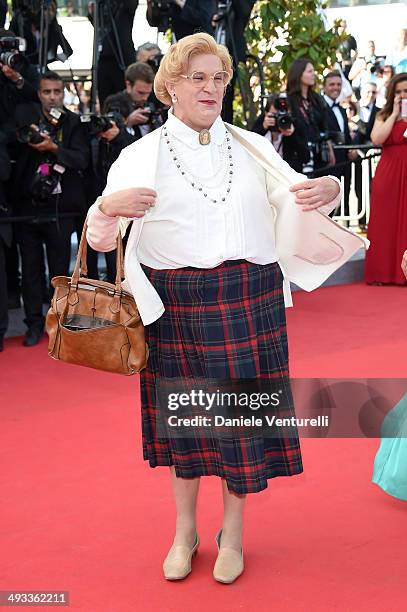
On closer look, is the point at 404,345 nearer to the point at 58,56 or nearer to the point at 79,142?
the point at 79,142

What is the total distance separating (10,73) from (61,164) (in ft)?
2.16

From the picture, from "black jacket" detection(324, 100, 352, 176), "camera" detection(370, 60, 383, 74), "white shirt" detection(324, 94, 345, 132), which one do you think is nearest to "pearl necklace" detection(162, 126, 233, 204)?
"black jacket" detection(324, 100, 352, 176)

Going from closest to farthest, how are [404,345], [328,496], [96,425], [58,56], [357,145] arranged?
1. [328,496]
2. [96,425]
3. [404,345]
4. [58,56]
5. [357,145]

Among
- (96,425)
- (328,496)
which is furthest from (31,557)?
(96,425)

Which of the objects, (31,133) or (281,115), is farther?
(281,115)

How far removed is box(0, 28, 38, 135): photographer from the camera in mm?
6496

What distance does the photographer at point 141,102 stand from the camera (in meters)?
6.86

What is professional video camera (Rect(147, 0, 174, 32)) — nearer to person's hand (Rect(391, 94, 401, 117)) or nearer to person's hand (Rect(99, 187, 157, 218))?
person's hand (Rect(391, 94, 401, 117))

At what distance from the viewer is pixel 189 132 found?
3.03 m

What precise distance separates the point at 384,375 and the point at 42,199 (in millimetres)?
2442

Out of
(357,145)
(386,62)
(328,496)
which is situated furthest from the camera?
(386,62)

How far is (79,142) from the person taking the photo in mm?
6609

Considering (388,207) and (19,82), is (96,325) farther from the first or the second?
(388,207)

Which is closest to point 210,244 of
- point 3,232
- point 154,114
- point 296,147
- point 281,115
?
point 3,232
